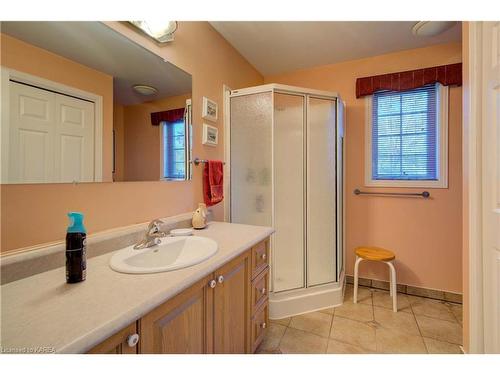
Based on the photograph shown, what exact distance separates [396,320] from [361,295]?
40 cm

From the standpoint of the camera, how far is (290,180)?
2.01 meters

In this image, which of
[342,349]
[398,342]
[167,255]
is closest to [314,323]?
[342,349]

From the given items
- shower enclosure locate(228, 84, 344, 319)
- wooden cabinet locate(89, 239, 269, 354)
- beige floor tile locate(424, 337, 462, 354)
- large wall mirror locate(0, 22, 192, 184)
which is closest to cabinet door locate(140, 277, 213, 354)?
wooden cabinet locate(89, 239, 269, 354)

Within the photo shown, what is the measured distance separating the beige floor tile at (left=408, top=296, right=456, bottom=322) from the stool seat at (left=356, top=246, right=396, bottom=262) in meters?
0.47

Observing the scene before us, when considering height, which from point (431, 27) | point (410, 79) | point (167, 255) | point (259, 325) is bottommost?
point (259, 325)

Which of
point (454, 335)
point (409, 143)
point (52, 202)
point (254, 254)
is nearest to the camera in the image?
point (52, 202)

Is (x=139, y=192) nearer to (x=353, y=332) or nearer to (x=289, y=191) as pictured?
(x=289, y=191)

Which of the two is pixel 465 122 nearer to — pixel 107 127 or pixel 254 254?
pixel 254 254

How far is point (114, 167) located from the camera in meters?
1.08

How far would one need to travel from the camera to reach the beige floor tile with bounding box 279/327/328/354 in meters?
1.48

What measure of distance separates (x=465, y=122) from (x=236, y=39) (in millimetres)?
1802

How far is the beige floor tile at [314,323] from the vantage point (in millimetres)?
1686
